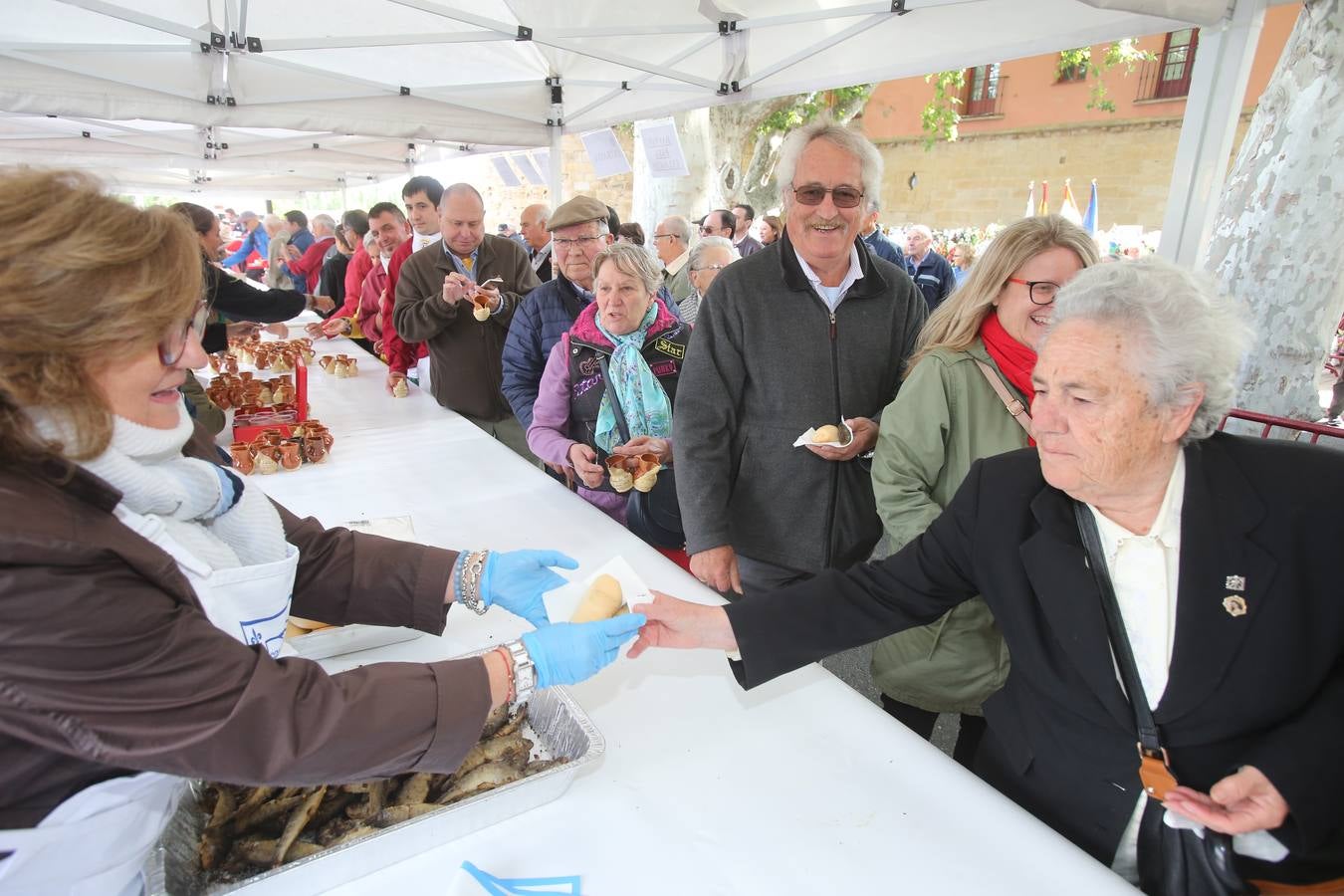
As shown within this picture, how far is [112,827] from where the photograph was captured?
2.78ft

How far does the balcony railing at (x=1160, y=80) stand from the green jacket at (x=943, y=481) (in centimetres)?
2021

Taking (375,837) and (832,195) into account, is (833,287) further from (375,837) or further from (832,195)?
(375,837)

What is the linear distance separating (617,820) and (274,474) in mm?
2185

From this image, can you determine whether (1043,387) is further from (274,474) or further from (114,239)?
(274,474)

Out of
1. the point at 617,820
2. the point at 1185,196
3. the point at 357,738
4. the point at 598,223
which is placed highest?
the point at 1185,196

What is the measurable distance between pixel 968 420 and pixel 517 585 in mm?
1239

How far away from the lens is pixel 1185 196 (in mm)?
2830

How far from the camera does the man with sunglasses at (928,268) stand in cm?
663

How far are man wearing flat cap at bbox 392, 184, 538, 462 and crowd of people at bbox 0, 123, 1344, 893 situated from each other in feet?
5.20

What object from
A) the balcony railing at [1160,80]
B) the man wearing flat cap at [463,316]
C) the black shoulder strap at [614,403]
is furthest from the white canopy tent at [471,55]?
the balcony railing at [1160,80]

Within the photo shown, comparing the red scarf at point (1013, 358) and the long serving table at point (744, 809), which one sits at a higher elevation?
the red scarf at point (1013, 358)

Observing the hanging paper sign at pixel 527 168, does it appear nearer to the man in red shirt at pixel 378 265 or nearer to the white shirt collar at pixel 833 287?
the man in red shirt at pixel 378 265

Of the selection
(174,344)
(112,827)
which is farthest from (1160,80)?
(112,827)

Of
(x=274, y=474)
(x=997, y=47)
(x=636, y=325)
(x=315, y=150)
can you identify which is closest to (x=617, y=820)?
(x=636, y=325)
